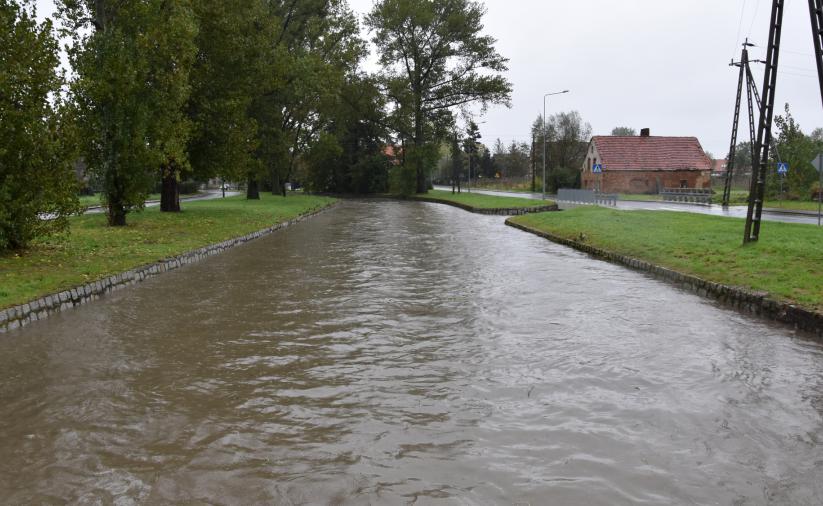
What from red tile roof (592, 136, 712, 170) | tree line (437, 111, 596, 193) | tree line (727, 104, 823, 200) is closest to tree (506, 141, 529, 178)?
tree line (437, 111, 596, 193)

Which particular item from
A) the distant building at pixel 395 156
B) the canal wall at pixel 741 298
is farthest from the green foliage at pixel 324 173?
the canal wall at pixel 741 298

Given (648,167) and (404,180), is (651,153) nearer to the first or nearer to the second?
Answer: (648,167)

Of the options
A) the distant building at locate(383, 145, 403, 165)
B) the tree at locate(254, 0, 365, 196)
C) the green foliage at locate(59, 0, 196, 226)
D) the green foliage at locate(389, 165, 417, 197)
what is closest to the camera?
the green foliage at locate(59, 0, 196, 226)

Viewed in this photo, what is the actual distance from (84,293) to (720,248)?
14.0 m

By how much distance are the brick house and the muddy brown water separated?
209 ft

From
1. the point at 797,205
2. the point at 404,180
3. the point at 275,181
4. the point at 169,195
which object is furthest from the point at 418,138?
the point at 169,195

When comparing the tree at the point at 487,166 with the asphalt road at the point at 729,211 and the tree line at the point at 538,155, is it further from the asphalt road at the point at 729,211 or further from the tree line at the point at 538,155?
the asphalt road at the point at 729,211

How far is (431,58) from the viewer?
60906 mm

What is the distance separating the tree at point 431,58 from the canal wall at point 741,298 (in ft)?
152

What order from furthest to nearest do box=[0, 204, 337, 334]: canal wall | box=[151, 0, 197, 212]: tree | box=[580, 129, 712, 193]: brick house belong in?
1. box=[580, 129, 712, 193]: brick house
2. box=[151, 0, 197, 212]: tree
3. box=[0, 204, 337, 334]: canal wall

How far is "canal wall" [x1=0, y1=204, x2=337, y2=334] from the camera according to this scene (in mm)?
9244

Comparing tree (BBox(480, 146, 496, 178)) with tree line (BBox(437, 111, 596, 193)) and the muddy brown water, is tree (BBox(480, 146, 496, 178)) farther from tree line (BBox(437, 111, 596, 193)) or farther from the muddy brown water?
the muddy brown water

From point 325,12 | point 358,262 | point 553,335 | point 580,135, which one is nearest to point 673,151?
point 580,135

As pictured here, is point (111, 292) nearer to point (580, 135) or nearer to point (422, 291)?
point (422, 291)
